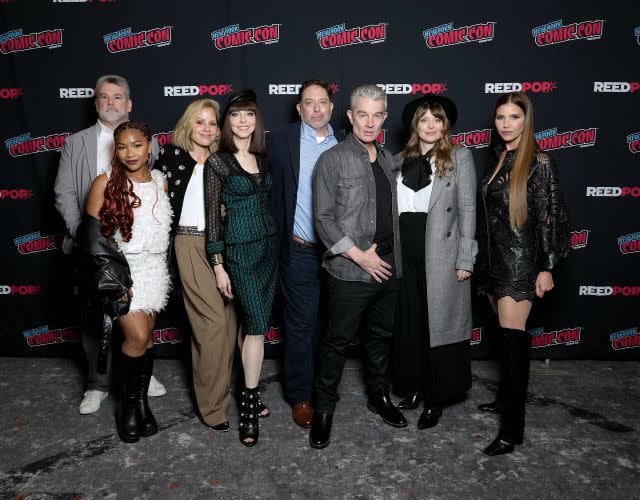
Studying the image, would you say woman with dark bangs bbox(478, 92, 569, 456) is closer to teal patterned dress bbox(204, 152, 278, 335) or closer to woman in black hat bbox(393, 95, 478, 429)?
woman in black hat bbox(393, 95, 478, 429)

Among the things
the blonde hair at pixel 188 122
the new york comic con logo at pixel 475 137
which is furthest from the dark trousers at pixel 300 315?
the new york comic con logo at pixel 475 137

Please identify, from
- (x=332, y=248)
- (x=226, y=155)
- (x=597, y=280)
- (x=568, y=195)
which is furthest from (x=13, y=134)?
(x=597, y=280)

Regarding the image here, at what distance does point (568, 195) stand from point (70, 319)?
11.8ft

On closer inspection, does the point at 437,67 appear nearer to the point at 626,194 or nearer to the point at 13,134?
the point at 626,194

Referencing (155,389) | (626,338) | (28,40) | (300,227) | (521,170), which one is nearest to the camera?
(521,170)

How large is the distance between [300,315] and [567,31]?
100 inches

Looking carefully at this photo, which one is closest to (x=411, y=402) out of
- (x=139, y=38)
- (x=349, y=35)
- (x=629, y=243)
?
(x=629, y=243)

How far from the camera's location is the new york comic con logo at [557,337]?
3.77 metres

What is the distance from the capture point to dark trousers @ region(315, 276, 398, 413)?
2.54 m

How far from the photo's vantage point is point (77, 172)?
3002 mm

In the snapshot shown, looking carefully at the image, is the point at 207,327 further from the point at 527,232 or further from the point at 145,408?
the point at 527,232

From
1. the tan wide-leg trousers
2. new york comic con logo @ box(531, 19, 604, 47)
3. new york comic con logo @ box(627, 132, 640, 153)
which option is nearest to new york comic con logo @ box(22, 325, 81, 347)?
the tan wide-leg trousers

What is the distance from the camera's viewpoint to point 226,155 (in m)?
2.51

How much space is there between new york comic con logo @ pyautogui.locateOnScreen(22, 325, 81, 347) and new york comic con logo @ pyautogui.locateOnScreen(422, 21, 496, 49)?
3201mm
